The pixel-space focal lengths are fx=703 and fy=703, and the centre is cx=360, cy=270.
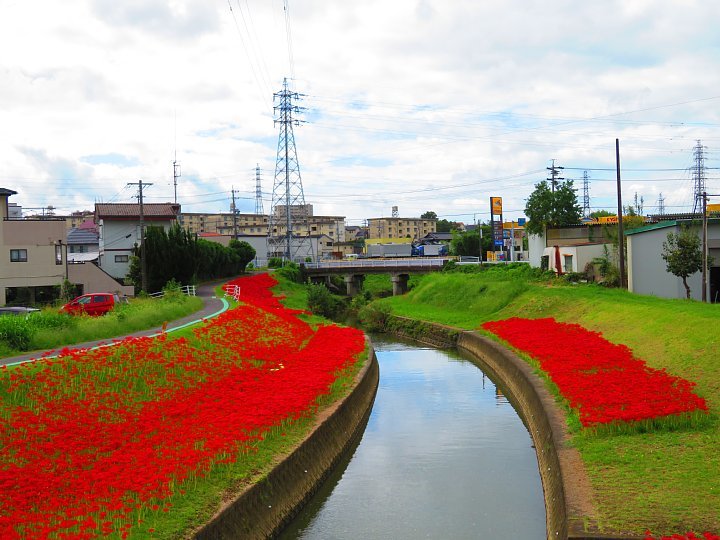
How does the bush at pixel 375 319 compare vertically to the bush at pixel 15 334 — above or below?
below

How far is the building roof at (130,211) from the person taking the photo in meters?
72.1

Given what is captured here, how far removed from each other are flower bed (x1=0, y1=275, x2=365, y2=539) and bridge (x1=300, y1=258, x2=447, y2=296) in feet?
173

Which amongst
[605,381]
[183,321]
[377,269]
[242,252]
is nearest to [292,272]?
[242,252]

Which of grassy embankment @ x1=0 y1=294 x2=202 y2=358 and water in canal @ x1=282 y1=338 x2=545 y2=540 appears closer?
water in canal @ x1=282 y1=338 x2=545 y2=540

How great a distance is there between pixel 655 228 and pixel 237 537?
109ft

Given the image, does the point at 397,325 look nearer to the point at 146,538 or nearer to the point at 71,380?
the point at 71,380

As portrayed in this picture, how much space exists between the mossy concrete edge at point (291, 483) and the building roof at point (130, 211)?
184 feet

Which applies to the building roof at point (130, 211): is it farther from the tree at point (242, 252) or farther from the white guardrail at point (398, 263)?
the white guardrail at point (398, 263)

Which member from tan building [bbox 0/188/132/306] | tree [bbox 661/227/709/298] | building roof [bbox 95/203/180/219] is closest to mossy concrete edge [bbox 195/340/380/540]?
tree [bbox 661/227/709/298]

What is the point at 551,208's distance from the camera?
5838 centimetres

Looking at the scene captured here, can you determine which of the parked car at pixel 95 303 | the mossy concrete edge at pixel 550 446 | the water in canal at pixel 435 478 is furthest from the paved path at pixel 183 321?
the mossy concrete edge at pixel 550 446

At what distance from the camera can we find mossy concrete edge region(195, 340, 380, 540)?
11.1 metres

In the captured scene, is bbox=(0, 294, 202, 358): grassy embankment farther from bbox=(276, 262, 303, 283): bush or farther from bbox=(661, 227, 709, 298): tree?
bbox=(276, 262, 303, 283): bush

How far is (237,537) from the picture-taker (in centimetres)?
1123
